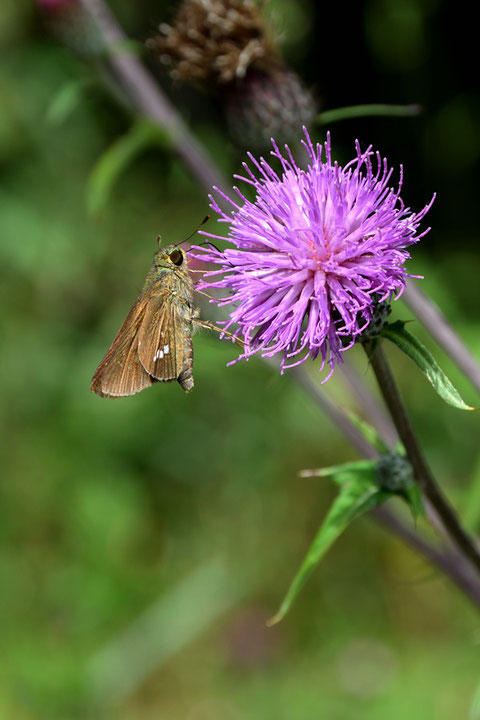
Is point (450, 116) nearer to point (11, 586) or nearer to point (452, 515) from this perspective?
point (452, 515)

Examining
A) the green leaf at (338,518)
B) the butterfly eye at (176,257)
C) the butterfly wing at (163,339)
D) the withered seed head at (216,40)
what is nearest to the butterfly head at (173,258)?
the butterfly eye at (176,257)

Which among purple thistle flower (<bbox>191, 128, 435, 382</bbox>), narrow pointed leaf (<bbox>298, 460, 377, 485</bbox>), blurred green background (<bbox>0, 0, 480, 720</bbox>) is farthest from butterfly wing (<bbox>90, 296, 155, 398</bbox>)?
blurred green background (<bbox>0, 0, 480, 720</bbox>)

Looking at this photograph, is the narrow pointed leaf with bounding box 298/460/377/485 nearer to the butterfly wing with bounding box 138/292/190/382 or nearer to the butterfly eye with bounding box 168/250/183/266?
the butterfly wing with bounding box 138/292/190/382

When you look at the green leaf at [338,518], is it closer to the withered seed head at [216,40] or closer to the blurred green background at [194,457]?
the withered seed head at [216,40]

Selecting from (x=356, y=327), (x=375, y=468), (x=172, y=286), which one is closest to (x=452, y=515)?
(x=375, y=468)

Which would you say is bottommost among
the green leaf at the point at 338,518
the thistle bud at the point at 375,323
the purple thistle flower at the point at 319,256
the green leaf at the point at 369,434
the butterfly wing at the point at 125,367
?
the green leaf at the point at 338,518

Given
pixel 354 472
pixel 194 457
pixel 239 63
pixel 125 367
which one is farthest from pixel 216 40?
pixel 194 457
